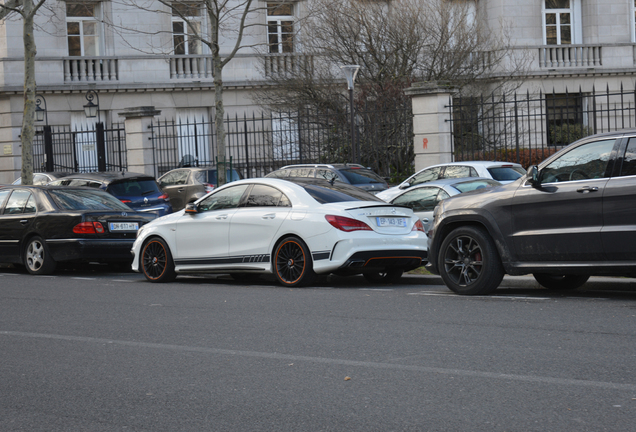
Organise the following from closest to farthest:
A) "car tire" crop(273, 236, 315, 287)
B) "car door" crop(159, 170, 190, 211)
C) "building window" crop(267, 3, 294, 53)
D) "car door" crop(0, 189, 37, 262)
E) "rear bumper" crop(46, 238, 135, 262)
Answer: "car tire" crop(273, 236, 315, 287) → "rear bumper" crop(46, 238, 135, 262) → "car door" crop(0, 189, 37, 262) → "car door" crop(159, 170, 190, 211) → "building window" crop(267, 3, 294, 53)

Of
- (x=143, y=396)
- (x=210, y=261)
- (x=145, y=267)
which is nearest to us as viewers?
(x=143, y=396)

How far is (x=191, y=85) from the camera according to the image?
33.8 m

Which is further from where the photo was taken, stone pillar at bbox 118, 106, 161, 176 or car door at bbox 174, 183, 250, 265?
stone pillar at bbox 118, 106, 161, 176

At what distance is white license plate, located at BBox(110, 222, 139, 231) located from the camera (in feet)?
47.2

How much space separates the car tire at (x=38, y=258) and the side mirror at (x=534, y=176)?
8.24 m

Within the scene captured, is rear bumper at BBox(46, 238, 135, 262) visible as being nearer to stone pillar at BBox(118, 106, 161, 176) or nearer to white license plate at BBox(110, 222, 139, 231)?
white license plate at BBox(110, 222, 139, 231)

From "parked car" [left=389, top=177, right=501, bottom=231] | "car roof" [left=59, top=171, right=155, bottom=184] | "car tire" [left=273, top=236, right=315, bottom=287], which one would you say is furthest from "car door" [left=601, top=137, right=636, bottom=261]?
"car roof" [left=59, top=171, right=155, bottom=184]

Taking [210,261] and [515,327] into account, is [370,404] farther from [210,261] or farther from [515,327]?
[210,261]

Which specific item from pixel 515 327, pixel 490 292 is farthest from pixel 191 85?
pixel 515 327

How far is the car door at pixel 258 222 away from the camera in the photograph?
457 inches

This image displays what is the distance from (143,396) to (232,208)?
6.66 m

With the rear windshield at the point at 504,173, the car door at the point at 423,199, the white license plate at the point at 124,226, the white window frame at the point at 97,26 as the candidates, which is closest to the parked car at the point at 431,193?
the car door at the point at 423,199

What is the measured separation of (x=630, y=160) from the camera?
8766 millimetres

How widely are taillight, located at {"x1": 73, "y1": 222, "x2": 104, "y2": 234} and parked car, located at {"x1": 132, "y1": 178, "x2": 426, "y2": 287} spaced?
5.05 feet
